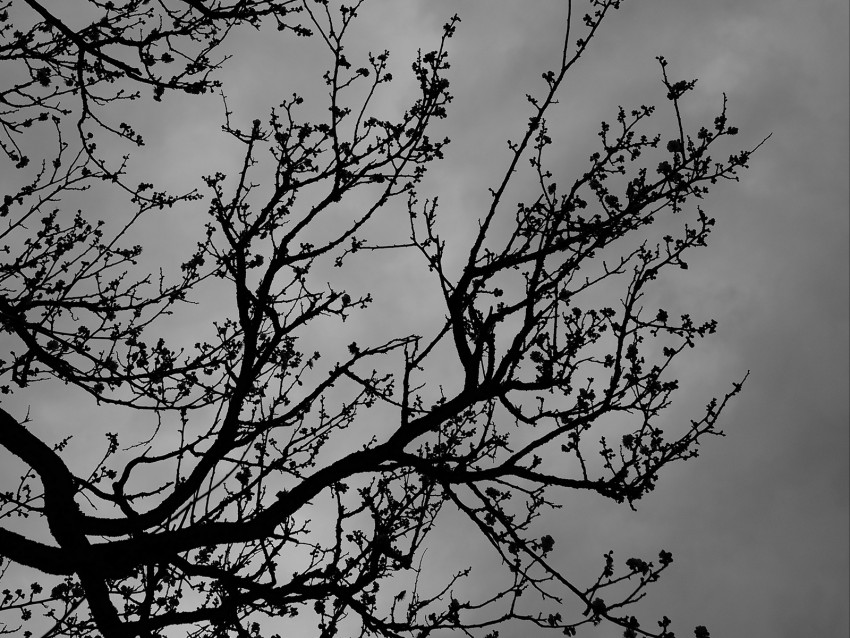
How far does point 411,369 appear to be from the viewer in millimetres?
5453

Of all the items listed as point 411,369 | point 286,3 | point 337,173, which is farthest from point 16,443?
point 286,3

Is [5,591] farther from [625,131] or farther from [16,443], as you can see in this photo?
[625,131]

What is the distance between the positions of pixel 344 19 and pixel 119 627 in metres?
5.47

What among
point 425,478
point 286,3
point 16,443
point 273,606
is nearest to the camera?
point 273,606

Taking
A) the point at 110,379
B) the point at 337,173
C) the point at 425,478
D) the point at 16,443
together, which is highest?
the point at 337,173

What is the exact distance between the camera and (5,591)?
7031 millimetres

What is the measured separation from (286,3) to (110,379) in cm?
350

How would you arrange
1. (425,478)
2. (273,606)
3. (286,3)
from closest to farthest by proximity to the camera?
(273,606), (286,3), (425,478)

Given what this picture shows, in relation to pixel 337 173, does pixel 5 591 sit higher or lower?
lower

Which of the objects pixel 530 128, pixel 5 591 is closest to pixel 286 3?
pixel 530 128

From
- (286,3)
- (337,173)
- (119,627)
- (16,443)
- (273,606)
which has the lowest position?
(273,606)

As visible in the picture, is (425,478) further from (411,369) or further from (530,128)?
(530,128)

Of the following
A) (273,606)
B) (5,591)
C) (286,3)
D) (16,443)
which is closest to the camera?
(273,606)

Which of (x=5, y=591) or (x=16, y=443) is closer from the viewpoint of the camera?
(x=16, y=443)
